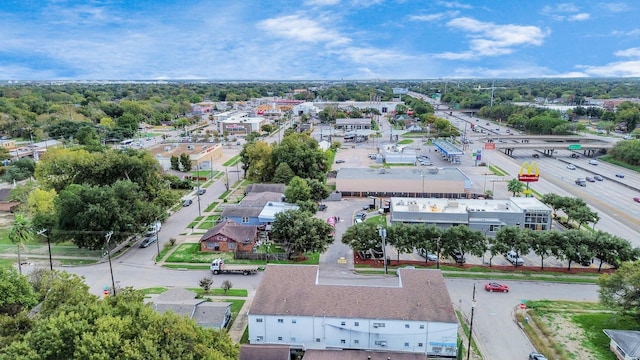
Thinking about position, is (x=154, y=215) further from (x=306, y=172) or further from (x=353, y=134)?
(x=353, y=134)

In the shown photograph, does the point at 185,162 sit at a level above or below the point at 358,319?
above

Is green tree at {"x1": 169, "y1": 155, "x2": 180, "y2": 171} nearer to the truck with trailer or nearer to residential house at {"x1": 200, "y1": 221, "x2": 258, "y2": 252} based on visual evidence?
residential house at {"x1": 200, "y1": 221, "x2": 258, "y2": 252}

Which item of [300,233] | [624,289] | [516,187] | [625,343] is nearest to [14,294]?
[300,233]

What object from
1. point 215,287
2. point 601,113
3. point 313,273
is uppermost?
point 601,113

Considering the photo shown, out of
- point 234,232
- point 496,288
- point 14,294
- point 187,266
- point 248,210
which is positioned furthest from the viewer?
point 248,210

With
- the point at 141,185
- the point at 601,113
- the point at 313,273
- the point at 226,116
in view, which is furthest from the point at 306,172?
the point at 601,113

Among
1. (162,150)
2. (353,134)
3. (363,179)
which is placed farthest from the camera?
(353,134)

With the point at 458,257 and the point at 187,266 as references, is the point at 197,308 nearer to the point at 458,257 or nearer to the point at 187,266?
the point at 187,266
